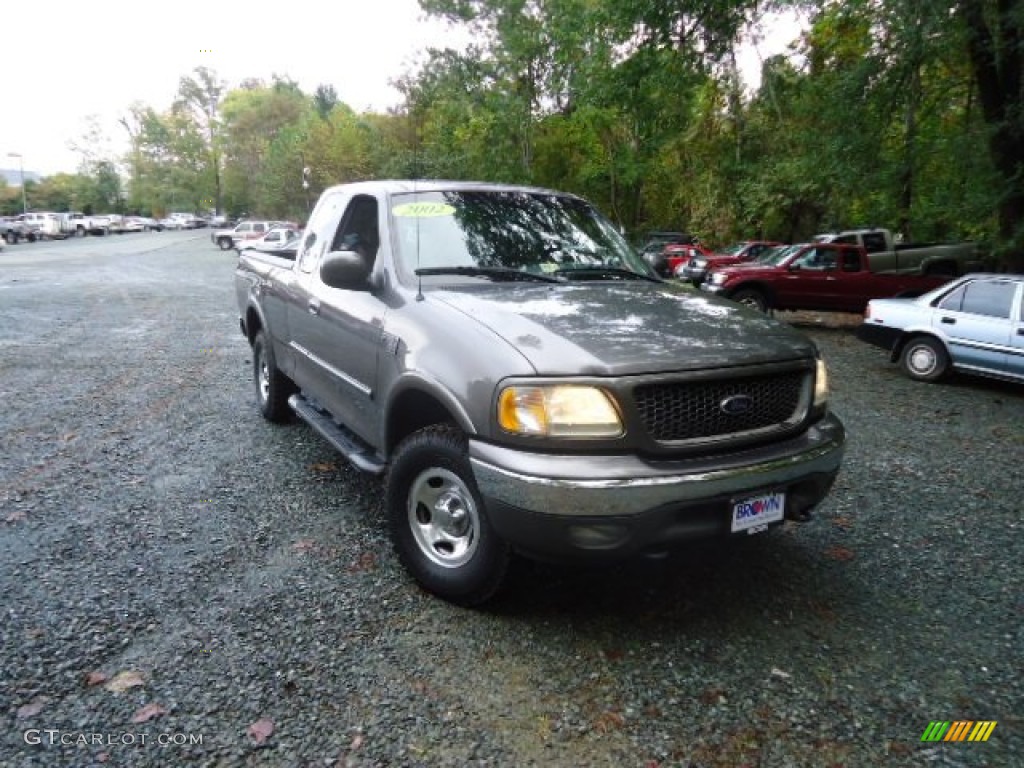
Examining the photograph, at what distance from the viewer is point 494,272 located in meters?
3.67

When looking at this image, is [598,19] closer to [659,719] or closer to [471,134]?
[659,719]

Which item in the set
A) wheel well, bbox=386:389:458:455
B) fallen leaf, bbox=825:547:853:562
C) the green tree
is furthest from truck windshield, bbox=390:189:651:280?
the green tree

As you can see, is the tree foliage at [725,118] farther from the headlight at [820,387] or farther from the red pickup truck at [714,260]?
the headlight at [820,387]

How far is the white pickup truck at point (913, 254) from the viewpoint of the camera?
53.1ft

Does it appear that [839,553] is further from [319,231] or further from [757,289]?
[757,289]

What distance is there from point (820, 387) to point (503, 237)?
185 centimetres

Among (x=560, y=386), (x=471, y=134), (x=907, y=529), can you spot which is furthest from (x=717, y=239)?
(x=560, y=386)

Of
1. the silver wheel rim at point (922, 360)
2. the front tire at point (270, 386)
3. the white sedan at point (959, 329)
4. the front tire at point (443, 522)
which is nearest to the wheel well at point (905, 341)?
the white sedan at point (959, 329)

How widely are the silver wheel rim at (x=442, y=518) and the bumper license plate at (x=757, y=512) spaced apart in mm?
1087

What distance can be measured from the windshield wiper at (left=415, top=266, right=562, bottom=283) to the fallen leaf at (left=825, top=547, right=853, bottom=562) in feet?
6.86

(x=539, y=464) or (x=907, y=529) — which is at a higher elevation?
(x=539, y=464)

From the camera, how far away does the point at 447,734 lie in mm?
2396

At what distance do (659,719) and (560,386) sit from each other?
4.09 ft

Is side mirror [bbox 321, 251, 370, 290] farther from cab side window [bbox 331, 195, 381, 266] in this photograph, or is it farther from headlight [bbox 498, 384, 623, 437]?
headlight [bbox 498, 384, 623, 437]
